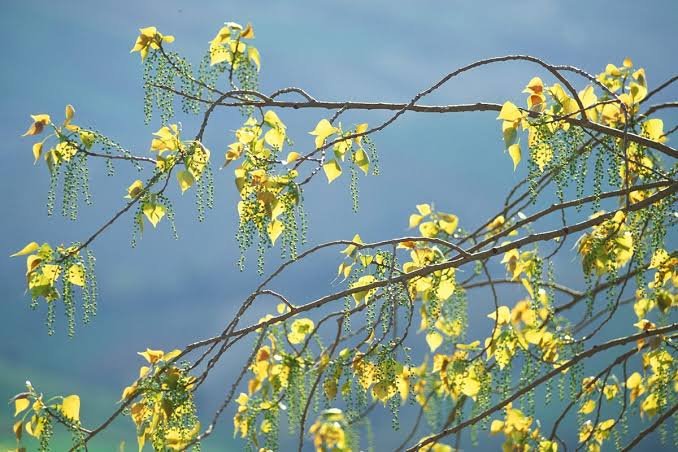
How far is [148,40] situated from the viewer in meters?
2.39

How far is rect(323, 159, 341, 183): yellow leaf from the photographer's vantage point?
2389 millimetres

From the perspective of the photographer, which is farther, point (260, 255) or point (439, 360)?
point (439, 360)

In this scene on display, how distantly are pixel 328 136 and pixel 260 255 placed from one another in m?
0.41

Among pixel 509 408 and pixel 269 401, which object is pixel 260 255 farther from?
pixel 509 408

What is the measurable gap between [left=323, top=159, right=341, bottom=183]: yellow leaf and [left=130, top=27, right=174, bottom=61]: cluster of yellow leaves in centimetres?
51

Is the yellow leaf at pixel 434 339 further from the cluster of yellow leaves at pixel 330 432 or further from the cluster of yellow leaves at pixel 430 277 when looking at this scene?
the cluster of yellow leaves at pixel 330 432

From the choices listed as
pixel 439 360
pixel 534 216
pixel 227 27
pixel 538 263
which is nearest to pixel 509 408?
pixel 439 360

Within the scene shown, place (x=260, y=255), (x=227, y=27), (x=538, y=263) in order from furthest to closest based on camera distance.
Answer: (x=538, y=263) → (x=227, y=27) → (x=260, y=255)

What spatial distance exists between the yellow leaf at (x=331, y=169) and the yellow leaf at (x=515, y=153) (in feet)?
1.44

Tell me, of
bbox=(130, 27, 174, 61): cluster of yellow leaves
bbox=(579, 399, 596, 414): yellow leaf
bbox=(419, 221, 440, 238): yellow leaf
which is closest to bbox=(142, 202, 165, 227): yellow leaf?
Answer: bbox=(130, 27, 174, 61): cluster of yellow leaves

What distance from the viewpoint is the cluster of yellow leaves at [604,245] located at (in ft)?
8.01

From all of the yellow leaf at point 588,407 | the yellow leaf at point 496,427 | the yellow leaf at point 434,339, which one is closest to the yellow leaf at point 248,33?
the yellow leaf at point 434,339

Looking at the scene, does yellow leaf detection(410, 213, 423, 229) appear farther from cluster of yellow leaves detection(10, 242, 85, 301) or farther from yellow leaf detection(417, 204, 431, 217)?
cluster of yellow leaves detection(10, 242, 85, 301)

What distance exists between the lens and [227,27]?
2.42 m
